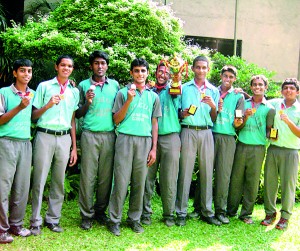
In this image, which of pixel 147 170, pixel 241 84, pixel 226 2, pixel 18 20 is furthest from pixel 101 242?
pixel 226 2

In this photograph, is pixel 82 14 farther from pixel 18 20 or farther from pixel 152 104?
pixel 18 20

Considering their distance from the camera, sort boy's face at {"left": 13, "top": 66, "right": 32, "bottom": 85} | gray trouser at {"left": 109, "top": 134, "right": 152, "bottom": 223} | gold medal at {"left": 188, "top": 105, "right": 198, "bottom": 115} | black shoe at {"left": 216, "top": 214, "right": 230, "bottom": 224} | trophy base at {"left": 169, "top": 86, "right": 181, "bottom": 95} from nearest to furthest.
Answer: boy's face at {"left": 13, "top": 66, "right": 32, "bottom": 85}
gray trouser at {"left": 109, "top": 134, "right": 152, "bottom": 223}
gold medal at {"left": 188, "top": 105, "right": 198, "bottom": 115}
trophy base at {"left": 169, "top": 86, "right": 181, "bottom": 95}
black shoe at {"left": 216, "top": 214, "right": 230, "bottom": 224}

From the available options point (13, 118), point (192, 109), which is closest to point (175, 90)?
point (192, 109)

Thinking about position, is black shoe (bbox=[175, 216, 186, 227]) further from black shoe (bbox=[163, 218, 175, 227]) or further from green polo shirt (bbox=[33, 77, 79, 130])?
green polo shirt (bbox=[33, 77, 79, 130])

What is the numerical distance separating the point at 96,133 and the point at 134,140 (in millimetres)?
474

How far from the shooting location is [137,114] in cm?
501

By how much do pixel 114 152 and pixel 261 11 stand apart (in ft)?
28.4

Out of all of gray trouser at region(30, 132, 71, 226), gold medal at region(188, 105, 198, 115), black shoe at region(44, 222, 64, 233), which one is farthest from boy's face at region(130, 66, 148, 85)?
black shoe at region(44, 222, 64, 233)

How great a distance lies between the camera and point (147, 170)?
17.1ft

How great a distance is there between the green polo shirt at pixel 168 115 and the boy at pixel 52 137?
1095 mm

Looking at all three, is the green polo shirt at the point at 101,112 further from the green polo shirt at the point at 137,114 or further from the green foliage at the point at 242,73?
the green foliage at the point at 242,73

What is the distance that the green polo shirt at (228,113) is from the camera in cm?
556

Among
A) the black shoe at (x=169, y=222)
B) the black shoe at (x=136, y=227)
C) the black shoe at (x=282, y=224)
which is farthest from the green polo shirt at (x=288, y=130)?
the black shoe at (x=136, y=227)

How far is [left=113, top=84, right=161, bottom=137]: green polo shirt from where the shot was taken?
498 cm
